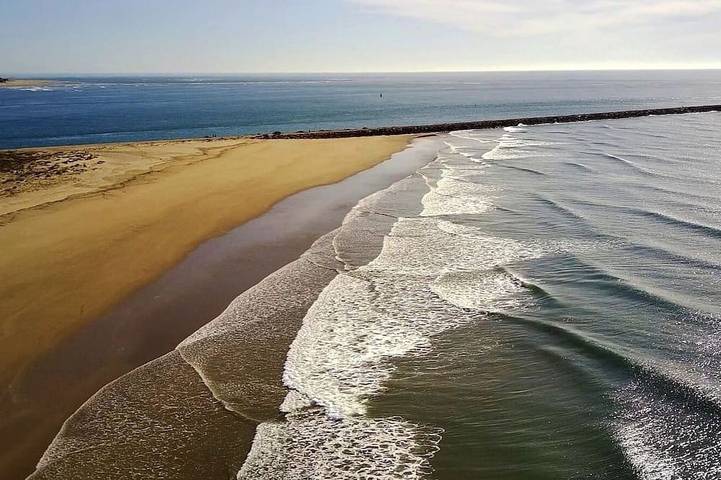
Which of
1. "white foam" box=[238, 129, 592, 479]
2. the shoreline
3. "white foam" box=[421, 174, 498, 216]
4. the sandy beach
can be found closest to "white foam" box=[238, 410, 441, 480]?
"white foam" box=[238, 129, 592, 479]

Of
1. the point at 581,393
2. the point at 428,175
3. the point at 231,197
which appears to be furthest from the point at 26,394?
the point at 428,175

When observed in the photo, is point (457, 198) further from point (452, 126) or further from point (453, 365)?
point (452, 126)

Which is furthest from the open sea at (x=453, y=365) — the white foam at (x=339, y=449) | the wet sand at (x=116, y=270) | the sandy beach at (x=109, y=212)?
the sandy beach at (x=109, y=212)

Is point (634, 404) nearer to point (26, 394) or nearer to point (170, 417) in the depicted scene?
point (170, 417)

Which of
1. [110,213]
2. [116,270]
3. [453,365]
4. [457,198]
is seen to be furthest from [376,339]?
[110,213]

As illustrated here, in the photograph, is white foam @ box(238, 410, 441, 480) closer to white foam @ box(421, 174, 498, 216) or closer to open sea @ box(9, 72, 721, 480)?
open sea @ box(9, 72, 721, 480)
